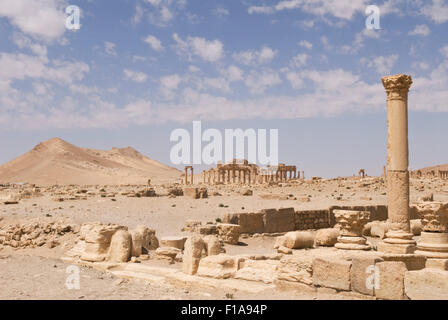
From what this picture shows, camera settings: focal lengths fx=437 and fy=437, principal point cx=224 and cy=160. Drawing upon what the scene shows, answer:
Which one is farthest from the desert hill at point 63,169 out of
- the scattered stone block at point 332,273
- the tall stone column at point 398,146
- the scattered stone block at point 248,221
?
the scattered stone block at point 332,273

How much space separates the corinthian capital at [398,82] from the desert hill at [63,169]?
6529cm

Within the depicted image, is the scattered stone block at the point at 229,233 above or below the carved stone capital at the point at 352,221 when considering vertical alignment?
below

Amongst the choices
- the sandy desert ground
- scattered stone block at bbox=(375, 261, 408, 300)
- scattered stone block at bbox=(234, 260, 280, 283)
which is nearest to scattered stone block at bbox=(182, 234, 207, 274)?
the sandy desert ground

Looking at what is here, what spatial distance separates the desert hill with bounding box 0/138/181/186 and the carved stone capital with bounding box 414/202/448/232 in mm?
67042

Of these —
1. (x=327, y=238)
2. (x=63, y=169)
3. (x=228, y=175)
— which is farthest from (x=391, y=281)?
(x=63, y=169)

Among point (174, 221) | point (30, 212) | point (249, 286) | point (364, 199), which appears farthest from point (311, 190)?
point (249, 286)

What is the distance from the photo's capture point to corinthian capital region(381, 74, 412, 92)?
12.0 m

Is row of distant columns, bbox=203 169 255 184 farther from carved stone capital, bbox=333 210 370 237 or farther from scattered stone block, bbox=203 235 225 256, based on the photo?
scattered stone block, bbox=203 235 225 256

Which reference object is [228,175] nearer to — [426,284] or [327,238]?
[327,238]

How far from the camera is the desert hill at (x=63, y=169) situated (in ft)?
253

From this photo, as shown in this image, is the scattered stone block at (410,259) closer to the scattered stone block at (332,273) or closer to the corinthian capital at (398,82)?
the scattered stone block at (332,273)

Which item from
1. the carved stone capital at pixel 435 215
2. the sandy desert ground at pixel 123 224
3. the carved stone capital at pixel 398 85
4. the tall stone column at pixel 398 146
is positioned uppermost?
the carved stone capital at pixel 398 85

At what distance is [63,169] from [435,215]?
8065cm
